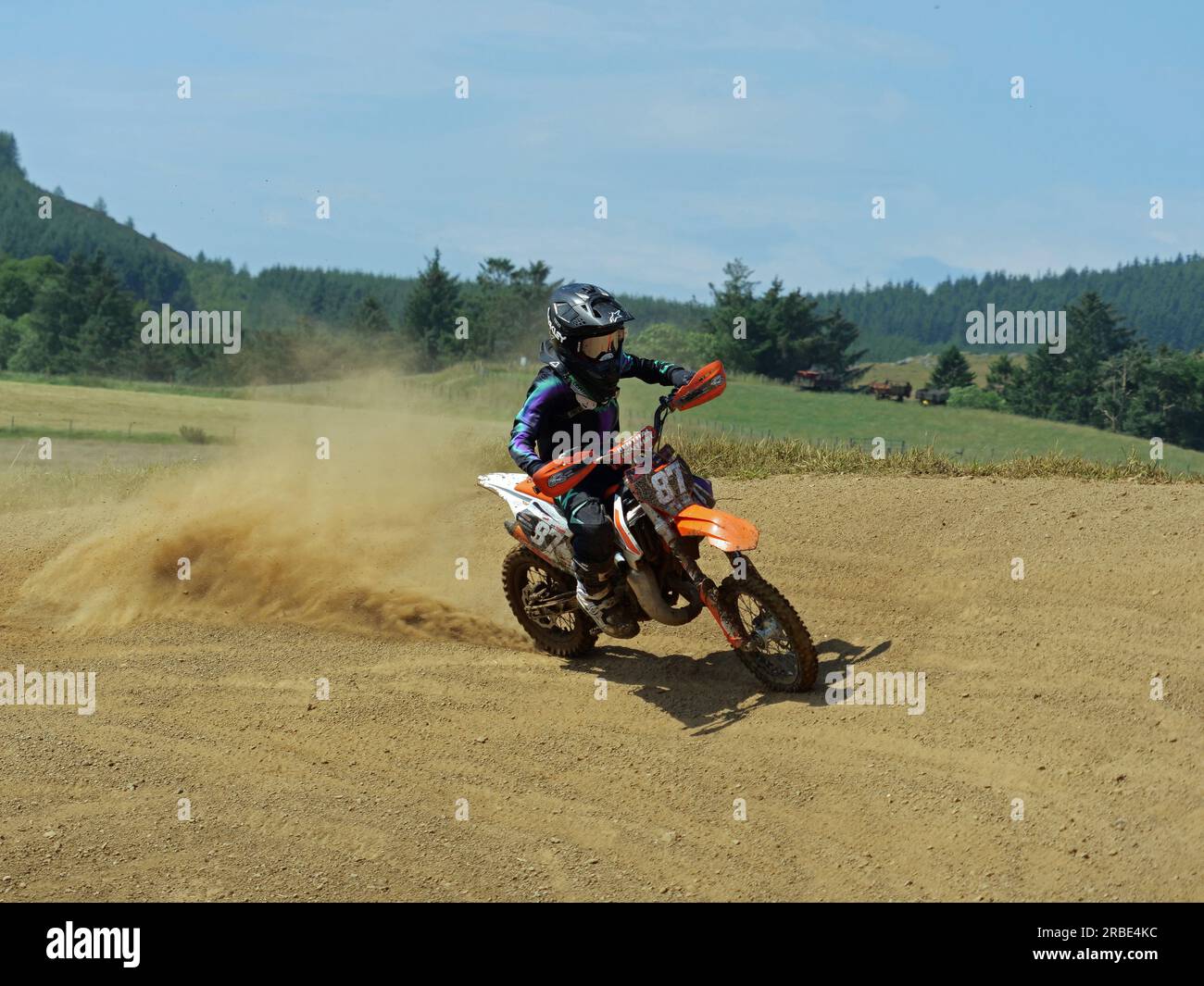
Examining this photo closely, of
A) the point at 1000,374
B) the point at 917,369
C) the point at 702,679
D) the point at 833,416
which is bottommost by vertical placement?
the point at 702,679

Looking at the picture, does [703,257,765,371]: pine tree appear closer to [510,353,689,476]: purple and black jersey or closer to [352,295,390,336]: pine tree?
[352,295,390,336]: pine tree

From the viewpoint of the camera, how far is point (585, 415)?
29.8ft

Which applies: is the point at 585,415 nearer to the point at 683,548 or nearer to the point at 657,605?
the point at 683,548

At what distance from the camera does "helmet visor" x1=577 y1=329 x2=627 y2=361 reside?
8.76 m

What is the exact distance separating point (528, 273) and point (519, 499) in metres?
114

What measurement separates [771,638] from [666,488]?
1266mm

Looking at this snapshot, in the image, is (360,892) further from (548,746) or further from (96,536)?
(96,536)

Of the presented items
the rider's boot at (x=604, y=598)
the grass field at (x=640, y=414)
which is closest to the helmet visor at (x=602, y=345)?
the rider's boot at (x=604, y=598)

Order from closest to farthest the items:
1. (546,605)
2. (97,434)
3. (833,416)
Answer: (546,605), (97,434), (833,416)

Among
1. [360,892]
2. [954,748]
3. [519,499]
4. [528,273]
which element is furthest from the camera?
[528,273]

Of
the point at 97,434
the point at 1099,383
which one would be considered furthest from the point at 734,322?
the point at 97,434

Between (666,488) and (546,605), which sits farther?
(546,605)

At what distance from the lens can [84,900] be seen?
5.93 meters

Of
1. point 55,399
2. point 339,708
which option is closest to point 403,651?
point 339,708
